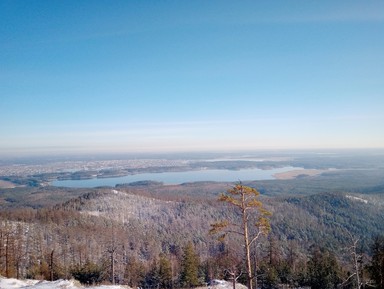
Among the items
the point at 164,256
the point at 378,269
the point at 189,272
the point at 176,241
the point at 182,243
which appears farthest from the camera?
the point at 176,241

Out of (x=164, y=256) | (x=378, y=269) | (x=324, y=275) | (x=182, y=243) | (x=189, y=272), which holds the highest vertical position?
(x=378, y=269)

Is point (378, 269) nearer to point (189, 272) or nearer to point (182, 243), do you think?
point (189, 272)

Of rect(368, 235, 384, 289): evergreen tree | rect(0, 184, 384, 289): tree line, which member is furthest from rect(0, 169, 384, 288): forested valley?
rect(0, 184, 384, 289): tree line

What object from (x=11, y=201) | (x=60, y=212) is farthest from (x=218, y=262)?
(x=11, y=201)

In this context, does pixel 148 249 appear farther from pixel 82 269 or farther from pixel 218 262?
pixel 82 269

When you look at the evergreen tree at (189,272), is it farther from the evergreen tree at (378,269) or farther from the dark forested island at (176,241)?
the evergreen tree at (378,269)

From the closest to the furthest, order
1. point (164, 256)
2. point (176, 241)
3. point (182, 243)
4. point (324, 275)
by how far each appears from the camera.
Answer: point (324, 275)
point (164, 256)
point (182, 243)
point (176, 241)

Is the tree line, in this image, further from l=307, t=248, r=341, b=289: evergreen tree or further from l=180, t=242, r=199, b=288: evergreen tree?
l=180, t=242, r=199, b=288: evergreen tree

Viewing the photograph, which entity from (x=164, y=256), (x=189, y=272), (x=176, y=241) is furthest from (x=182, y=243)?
(x=189, y=272)

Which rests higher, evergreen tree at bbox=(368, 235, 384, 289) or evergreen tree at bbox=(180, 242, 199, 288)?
evergreen tree at bbox=(368, 235, 384, 289)
